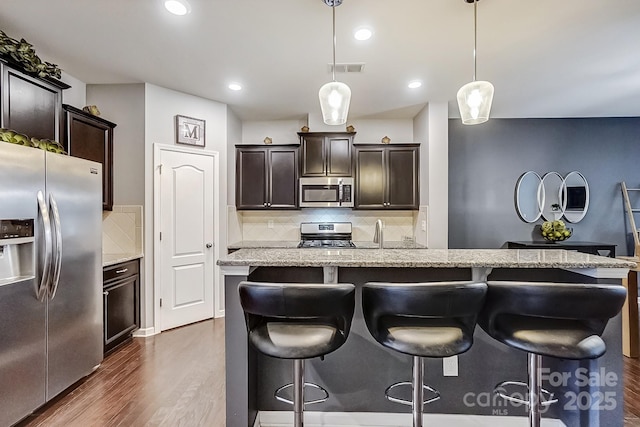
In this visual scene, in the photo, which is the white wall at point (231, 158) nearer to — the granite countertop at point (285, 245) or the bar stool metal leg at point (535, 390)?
the granite countertop at point (285, 245)

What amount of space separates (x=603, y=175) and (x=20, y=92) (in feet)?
22.2

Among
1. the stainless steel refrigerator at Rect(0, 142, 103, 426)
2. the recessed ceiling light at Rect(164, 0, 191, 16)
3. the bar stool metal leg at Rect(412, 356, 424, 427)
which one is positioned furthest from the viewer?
the recessed ceiling light at Rect(164, 0, 191, 16)

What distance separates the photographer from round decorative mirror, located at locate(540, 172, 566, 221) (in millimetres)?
4484

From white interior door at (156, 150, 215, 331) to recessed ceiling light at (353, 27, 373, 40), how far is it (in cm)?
231

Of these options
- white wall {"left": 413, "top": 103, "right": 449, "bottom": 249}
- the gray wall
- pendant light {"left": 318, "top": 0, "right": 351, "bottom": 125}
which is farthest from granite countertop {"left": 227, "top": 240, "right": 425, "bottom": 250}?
pendant light {"left": 318, "top": 0, "right": 351, "bottom": 125}

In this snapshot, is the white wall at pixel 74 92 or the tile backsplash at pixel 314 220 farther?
the tile backsplash at pixel 314 220

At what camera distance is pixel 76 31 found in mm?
2424

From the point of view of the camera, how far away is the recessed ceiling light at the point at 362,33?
2.37 metres

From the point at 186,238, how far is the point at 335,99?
8.53 ft

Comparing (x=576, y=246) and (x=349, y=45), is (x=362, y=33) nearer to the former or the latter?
(x=349, y=45)

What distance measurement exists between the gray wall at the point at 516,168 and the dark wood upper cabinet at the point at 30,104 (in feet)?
15.1

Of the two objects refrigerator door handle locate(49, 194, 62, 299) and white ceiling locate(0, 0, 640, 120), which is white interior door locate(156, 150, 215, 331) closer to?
white ceiling locate(0, 0, 640, 120)

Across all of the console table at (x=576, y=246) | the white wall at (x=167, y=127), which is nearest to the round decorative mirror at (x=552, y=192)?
the console table at (x=576, y=246)

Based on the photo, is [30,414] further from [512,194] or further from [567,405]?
[512,194]
